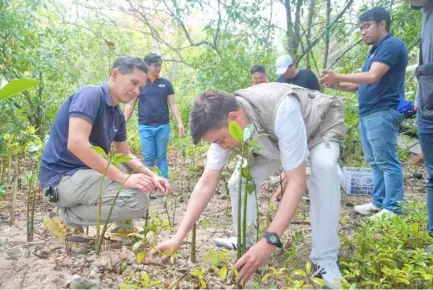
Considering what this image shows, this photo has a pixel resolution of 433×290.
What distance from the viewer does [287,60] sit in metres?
4.48

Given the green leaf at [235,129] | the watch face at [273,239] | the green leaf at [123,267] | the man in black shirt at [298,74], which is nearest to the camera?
the green leaf at [235,129]

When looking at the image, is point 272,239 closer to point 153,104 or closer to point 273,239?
point 273,239

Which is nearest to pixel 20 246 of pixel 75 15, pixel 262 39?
pixel 262 39

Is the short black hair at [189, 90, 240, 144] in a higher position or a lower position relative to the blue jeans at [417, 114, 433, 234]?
higher

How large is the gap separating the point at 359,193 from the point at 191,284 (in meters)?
3.34

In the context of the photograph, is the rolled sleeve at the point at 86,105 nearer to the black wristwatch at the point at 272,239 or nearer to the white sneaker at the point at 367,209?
the black wristwatch at the point at 272,239

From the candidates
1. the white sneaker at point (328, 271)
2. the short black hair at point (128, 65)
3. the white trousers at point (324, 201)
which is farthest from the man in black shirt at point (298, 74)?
the white sneaker at point (328, 271)

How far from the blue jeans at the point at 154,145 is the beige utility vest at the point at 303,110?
8.71 feet

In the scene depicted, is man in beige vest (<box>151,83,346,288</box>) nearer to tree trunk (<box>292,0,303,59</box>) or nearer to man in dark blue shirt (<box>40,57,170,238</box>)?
man in dark blue shirt (<box>40,57,170,238</box>)

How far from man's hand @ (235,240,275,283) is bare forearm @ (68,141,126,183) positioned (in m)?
0.96

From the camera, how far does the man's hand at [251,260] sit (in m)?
1.84

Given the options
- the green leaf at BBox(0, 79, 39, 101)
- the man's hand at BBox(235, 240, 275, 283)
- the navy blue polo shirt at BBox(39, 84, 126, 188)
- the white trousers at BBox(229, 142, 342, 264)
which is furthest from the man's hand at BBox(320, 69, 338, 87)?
the green leaf at BBox(0, 79, 39, 101)

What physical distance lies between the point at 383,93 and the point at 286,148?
5.96ft

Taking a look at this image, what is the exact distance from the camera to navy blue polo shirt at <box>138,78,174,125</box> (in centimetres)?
492
